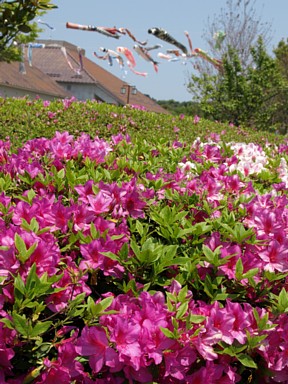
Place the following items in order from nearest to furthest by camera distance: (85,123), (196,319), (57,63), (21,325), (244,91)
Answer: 1. (21,325)
2. (196,319)
3. (85,123)
4. (244,91)
5. (57,63)

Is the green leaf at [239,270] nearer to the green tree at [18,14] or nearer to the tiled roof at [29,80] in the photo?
the green tree at [18,14]

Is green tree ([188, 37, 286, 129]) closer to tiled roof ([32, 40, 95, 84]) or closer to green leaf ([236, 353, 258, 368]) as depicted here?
tiled roof ([32, 40, 95, 84])

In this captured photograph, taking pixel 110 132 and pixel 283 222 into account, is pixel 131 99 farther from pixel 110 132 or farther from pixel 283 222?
pixel 283 222

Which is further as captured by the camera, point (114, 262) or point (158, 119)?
point (158, 119)

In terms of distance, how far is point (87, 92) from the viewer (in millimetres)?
39750

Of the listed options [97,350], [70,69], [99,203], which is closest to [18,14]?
[99,203]

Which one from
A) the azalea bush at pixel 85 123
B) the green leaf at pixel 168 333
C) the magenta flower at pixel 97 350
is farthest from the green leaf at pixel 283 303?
the azalea bush at pixel 85 123

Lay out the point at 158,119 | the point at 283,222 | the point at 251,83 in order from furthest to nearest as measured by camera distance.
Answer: the point at 251,83, the point at 158,119, the point at 283,222

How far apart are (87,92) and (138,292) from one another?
129 ft

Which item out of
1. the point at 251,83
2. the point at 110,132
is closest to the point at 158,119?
the point at 110,132

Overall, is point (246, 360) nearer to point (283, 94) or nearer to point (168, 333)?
point (168, 333)

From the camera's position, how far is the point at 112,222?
6.04 feet

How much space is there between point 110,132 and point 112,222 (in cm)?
519

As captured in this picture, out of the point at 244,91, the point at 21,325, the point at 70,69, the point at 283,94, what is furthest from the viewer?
the point at 70,69
